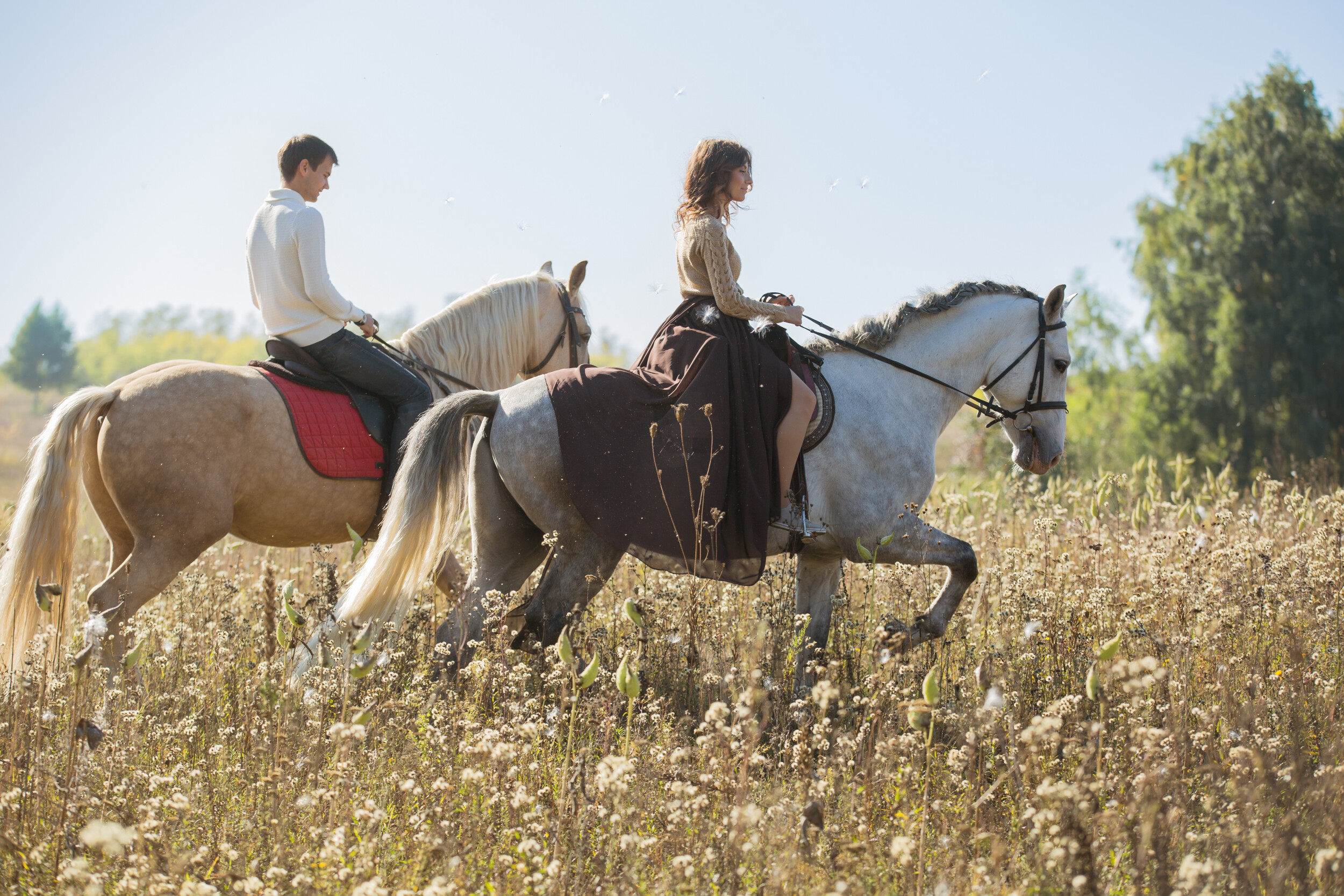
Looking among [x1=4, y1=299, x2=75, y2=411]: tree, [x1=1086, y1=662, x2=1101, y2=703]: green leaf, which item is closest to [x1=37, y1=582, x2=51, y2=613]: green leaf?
[x1=1086, y1=662, x2=1101, y2=703]: green leaf

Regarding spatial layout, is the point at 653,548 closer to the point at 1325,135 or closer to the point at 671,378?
the point at 671,378

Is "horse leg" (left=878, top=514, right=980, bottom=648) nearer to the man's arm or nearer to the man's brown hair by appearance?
the man's arm

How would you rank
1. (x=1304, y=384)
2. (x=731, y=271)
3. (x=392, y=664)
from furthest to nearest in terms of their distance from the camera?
(x=1304, y=384) < (x=392, y=664) < (x=731, y=271)

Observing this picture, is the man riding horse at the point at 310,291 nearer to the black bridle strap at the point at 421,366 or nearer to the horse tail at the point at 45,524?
the black bridle strap at the point at 421,366

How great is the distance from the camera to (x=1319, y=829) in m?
2.54

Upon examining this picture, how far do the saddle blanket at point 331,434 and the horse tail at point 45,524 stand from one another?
0.89 metres

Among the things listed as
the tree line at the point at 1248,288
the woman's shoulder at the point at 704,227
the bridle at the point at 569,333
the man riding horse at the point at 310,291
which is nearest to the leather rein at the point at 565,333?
the bridle at the point at 569,333

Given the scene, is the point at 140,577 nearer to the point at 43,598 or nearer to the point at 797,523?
the point at 43,598

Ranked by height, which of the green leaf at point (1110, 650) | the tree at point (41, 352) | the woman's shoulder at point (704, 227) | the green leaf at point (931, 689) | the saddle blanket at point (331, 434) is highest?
the tree at point (41, 352)

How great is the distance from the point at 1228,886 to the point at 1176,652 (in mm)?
2101

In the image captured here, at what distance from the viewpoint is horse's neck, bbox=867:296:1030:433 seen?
511 cm

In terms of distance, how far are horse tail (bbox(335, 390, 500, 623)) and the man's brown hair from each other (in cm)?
197

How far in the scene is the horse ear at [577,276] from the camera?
21.4 feet

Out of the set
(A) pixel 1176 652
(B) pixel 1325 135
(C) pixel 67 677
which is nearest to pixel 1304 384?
(B) pixel 1325 135
